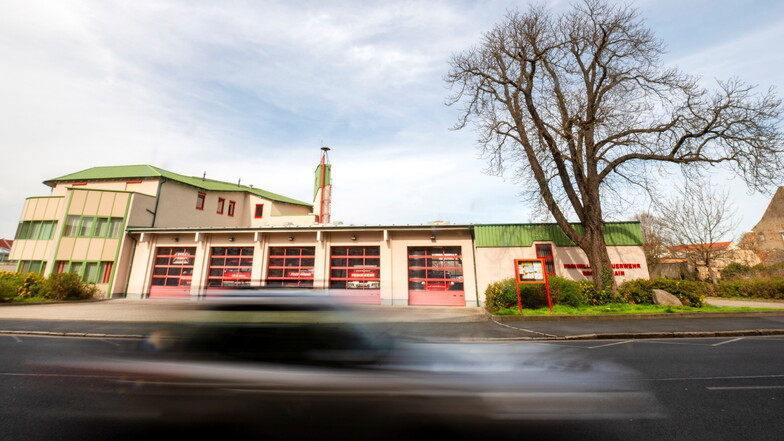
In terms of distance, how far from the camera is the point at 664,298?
41.9 ft

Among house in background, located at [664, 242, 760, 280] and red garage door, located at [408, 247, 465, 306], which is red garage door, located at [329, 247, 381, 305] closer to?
red garage door, located at [408, 247, 465, 306]

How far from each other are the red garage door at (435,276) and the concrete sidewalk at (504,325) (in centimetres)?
422

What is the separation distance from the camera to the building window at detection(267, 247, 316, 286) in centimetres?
1817

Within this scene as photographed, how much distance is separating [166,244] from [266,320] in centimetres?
2067

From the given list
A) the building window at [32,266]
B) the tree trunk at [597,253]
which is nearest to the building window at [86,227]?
the building window at [32,266]

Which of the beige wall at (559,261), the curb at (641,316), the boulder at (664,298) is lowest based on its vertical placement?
the curb at (641,316)

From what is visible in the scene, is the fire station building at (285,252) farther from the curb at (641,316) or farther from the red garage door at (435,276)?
the curb at (641,316)

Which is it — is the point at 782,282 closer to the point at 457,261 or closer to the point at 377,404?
the point at 457,261

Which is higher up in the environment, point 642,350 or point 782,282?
point 782,282

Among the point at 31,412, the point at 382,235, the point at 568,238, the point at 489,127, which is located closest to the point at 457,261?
the point at 382,235

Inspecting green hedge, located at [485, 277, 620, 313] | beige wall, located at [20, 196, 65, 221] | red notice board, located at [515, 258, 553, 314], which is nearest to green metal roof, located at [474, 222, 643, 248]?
green hedge, located at [485, 277, 620, 313]

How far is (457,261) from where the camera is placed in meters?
17.5

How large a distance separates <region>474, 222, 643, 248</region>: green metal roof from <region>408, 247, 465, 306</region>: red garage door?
186 centimetres

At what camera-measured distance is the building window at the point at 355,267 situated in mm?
17844
